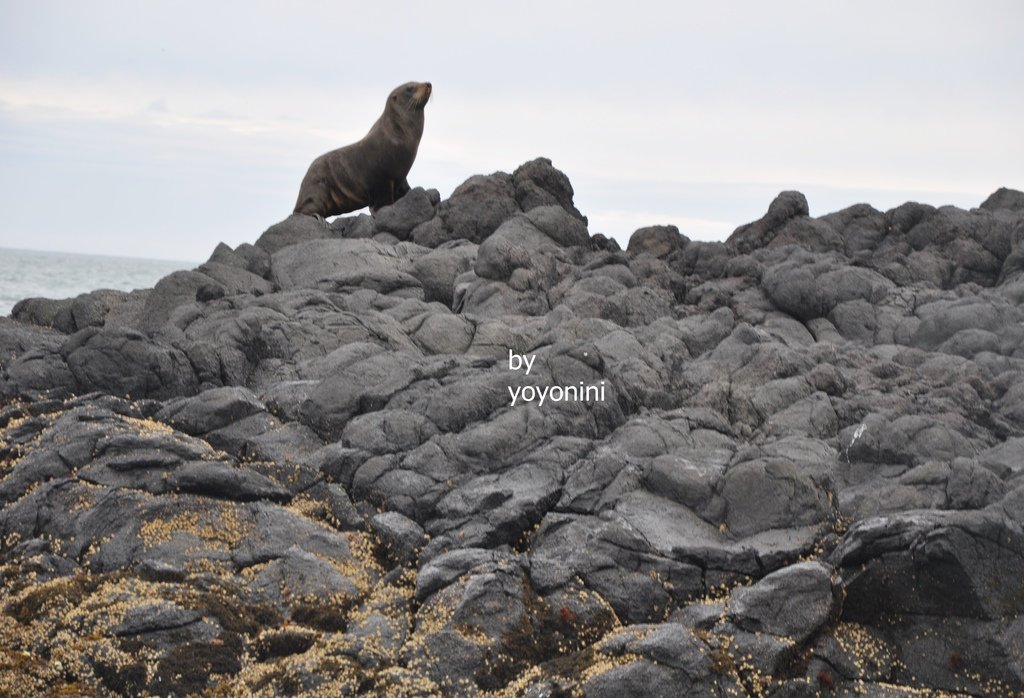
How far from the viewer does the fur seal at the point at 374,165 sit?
27672 mm

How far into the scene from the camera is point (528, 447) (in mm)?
14516

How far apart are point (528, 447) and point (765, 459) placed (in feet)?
9.21

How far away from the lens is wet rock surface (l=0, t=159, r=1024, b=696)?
1120 cm

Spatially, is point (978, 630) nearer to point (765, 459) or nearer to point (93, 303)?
point (765, 459)

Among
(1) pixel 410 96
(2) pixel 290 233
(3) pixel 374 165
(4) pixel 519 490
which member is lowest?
(4) pixel 519 490

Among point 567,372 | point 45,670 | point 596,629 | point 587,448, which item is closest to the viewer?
point 45,670

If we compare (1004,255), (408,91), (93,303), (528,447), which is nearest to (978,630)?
(528,447)

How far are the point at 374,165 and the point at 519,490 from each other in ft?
51.8

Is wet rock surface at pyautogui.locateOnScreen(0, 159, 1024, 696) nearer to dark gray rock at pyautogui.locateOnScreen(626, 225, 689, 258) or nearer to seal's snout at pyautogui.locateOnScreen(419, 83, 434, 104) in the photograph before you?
dark gray rock at pyautogui.locateOnScreen(626, 225, 689, 258)

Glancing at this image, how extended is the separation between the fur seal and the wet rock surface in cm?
696

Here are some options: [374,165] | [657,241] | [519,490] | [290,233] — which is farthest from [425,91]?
[519,490]

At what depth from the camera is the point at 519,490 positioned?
13.6 meters

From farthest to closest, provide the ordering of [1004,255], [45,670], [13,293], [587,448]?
[13,293], [1004,255], [587,448], [45,670]

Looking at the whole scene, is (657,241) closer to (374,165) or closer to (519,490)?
(374,165)
